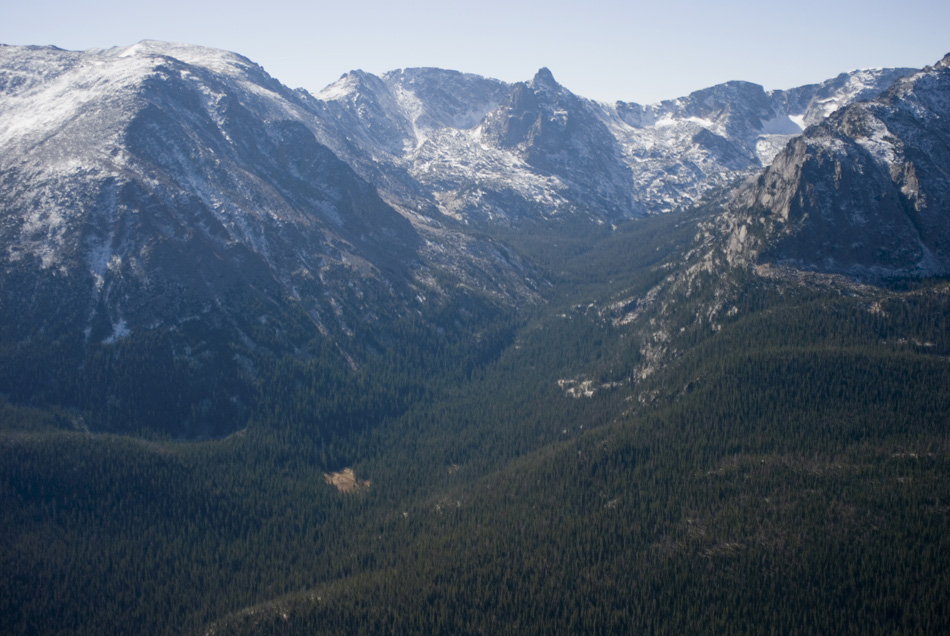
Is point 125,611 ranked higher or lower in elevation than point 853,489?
lower

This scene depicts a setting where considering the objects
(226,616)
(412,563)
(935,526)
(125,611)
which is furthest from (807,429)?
(125,611)

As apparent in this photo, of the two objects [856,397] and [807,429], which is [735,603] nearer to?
[807,429]

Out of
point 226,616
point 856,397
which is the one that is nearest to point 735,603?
point 856,397

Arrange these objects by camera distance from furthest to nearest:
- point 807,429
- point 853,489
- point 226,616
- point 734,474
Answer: point 807,429, point 734,474, point 853,489, point 226,616

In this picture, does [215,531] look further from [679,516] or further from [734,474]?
[734,474]

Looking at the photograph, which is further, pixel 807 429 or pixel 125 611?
pixel 807 429

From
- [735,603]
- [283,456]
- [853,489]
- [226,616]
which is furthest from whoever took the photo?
[283,456]
